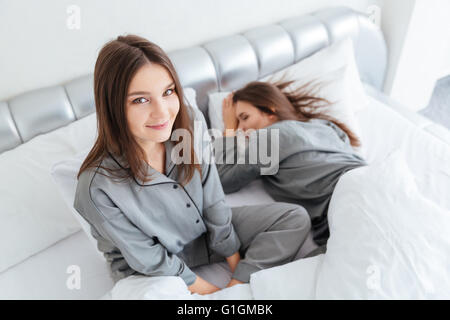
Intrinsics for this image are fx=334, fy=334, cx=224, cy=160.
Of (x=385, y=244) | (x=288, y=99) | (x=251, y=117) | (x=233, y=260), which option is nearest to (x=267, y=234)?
(x=233, y=260)

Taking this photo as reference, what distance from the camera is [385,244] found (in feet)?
2.49

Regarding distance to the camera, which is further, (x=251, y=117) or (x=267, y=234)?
(x=251, y=117)

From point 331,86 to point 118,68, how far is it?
3.31 feet

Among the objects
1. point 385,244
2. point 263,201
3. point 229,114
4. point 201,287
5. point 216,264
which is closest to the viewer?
point 385,244

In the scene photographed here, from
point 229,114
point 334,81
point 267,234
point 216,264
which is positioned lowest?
point 216,264

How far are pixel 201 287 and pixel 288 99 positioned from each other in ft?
2.68

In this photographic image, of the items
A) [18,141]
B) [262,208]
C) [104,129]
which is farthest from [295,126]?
[18,141]

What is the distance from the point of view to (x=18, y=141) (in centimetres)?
109

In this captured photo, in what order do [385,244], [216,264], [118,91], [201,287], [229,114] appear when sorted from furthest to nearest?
[229,114], [216,264], [201,287], [385,244], [118,91]

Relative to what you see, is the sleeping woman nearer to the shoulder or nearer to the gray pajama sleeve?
the gray pajama sleeve

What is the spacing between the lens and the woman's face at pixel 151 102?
26.0 inches

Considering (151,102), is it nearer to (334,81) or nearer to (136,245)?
(136,245)

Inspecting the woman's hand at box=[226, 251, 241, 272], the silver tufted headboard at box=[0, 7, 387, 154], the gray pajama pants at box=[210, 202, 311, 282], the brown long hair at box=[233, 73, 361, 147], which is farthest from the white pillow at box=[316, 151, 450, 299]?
the silver tufted headboard at box=[0, 7, 387, 154]
